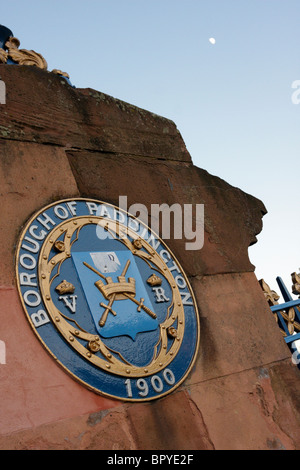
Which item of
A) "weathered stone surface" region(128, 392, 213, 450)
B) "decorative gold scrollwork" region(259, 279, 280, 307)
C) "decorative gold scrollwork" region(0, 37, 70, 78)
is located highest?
"decorative gold scrollwork" region(0, 37, 70, 78)

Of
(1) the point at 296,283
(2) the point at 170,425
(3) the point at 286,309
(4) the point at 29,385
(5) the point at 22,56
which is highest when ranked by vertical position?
(5) the point at 22,56

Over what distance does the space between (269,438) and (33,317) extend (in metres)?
1.57

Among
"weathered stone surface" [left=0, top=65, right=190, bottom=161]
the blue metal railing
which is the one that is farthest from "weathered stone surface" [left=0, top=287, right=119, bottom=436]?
the blue metal railing

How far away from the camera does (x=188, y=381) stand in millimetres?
2867

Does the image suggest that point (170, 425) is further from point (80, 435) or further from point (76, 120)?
point (76, 120)

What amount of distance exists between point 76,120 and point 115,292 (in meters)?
1.36

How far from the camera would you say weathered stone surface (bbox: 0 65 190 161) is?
324 cm

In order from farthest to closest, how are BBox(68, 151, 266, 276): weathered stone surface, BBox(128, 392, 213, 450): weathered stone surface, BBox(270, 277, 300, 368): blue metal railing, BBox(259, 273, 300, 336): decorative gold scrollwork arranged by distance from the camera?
BBox(259, 273, 300, 336): decorative gold scrollwork → BBox(270, 277, 300, 368): blue metal railing → BBox(68, 151, 266, 276): weathered stone surface → BBox(128, 392, 213, 450): weathered stone surface

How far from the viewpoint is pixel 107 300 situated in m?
2.83

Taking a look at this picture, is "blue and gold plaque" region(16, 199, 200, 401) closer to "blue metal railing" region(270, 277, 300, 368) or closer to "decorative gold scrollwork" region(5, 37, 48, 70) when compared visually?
"decorative gold scrollwork" region(5, 37, 48, 70)

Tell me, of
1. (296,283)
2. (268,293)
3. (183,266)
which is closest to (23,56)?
(183,266)

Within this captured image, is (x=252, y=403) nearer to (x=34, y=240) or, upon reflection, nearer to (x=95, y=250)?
(x=95, y=250)

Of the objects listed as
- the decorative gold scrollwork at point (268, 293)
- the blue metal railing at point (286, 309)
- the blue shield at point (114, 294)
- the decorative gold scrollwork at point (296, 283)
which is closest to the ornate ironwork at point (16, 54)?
the blue shield at point (114, 294)
